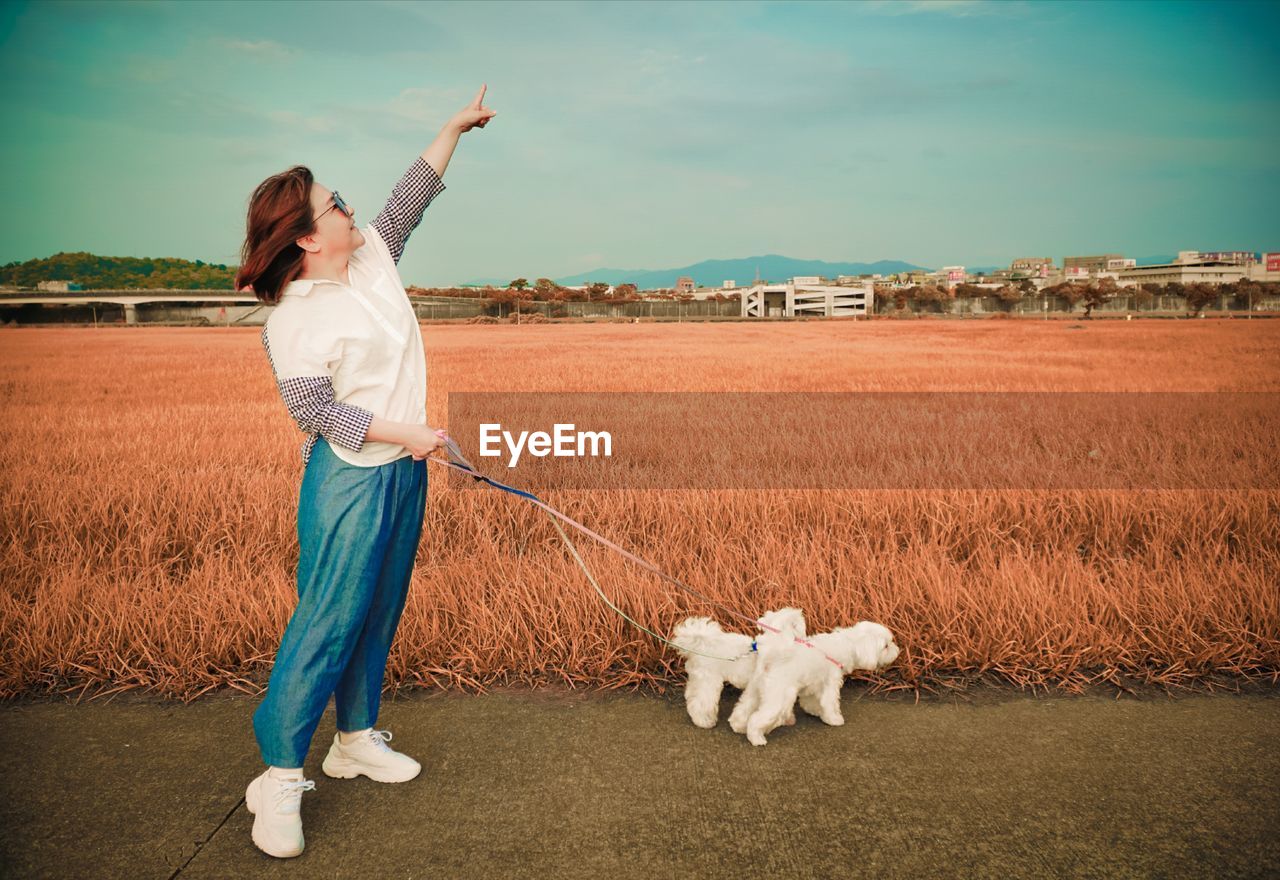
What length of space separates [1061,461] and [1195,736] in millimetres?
4280

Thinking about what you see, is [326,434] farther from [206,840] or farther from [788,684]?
[788,684]

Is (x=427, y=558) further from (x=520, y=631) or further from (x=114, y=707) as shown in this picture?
(x=114, y=707)

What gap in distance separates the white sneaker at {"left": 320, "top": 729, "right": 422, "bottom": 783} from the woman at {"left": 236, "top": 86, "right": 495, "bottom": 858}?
255 millimetres

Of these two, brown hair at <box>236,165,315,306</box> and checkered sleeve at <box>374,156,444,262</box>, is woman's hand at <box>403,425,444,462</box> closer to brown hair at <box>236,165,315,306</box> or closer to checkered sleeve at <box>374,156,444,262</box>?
brown hair at <box>236,165,315,306</box>

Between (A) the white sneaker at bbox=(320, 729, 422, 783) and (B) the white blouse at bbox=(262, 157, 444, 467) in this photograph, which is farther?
(A) the white sneaker at bbox=(320, 729, 422, 783)

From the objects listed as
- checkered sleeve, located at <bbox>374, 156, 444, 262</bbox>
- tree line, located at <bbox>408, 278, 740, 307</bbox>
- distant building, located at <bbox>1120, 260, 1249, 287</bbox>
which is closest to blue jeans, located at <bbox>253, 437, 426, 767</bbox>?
checkered sleeve, located at <bbox>374, 156, 444, 262</bbox>

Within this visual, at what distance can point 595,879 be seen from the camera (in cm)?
196

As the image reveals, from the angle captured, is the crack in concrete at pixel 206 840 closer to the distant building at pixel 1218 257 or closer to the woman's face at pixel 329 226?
the woman's face at pixel 329 226

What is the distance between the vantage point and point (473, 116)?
274 centimetres

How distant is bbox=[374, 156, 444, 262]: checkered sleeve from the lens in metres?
2.57

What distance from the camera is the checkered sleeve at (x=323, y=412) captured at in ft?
6.90
